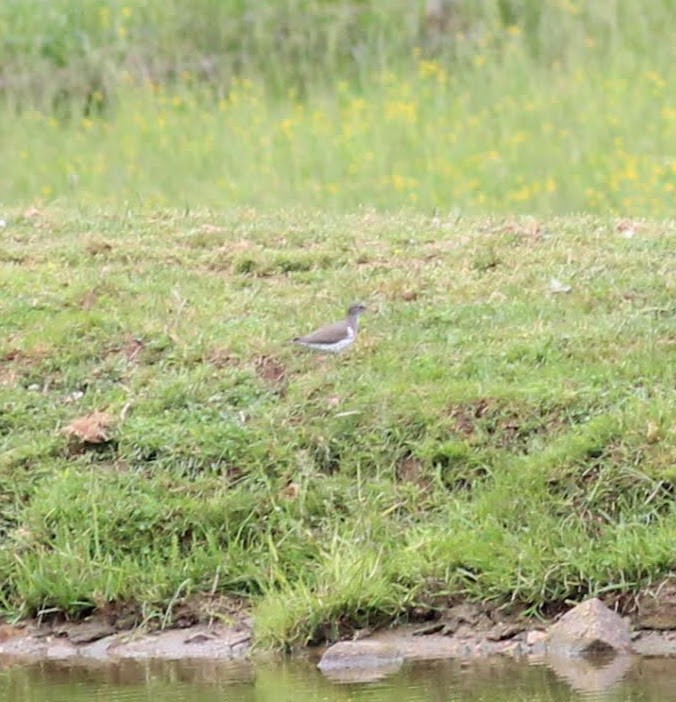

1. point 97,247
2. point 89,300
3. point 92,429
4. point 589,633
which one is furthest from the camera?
point 97,247

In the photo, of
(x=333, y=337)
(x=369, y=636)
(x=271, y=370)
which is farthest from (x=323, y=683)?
(x=271, y=370)

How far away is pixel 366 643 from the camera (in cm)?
712

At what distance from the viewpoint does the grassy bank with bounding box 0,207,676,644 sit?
7.48 m

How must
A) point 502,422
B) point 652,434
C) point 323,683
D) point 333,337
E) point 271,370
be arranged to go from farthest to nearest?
point 271,370
point 333,337
point 502,422
point 652,434
point 323,683

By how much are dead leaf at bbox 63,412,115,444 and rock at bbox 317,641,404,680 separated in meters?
1.79

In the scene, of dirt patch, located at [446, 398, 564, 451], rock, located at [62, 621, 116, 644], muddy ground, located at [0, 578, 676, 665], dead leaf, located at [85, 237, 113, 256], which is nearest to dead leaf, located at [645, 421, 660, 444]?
dirt patch, located at [446, 398, 564, 451]

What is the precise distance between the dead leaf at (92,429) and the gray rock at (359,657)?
5.86ft

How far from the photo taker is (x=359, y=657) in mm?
7031

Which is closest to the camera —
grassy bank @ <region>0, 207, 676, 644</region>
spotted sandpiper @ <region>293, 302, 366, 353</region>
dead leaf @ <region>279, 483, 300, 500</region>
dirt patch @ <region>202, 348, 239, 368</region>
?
grassy bank @ <region>0, 207, 676, 644</region>

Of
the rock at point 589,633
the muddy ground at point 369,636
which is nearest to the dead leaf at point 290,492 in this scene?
the muddy ground at point 369,636

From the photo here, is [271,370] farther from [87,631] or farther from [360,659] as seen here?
[360,659]

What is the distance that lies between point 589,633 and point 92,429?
2.66 meters

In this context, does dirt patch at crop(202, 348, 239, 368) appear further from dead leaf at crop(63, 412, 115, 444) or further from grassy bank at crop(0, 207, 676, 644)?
dead leaf at crop(63, 412, 115, 444)

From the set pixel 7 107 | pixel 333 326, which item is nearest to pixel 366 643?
pixel 333 326
